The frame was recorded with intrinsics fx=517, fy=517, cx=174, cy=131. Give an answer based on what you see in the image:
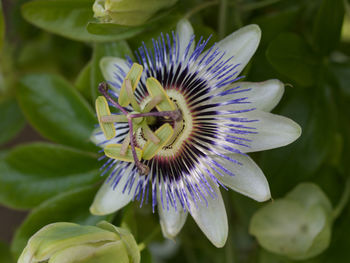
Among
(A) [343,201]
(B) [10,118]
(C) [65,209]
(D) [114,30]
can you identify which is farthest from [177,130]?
(B) [10,118]

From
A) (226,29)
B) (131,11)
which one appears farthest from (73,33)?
(226,29)

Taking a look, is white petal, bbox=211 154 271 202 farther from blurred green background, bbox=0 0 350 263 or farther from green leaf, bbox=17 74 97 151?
green leaf, bbox=17 74 97 151

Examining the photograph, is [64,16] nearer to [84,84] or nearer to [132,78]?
[84,84]

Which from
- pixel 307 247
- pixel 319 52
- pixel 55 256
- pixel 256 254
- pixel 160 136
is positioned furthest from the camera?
pixel 256 254

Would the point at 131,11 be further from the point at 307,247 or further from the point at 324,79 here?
the point at 307,247

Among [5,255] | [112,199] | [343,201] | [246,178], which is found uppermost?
[246,178]

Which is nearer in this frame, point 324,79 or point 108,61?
point 108,61
